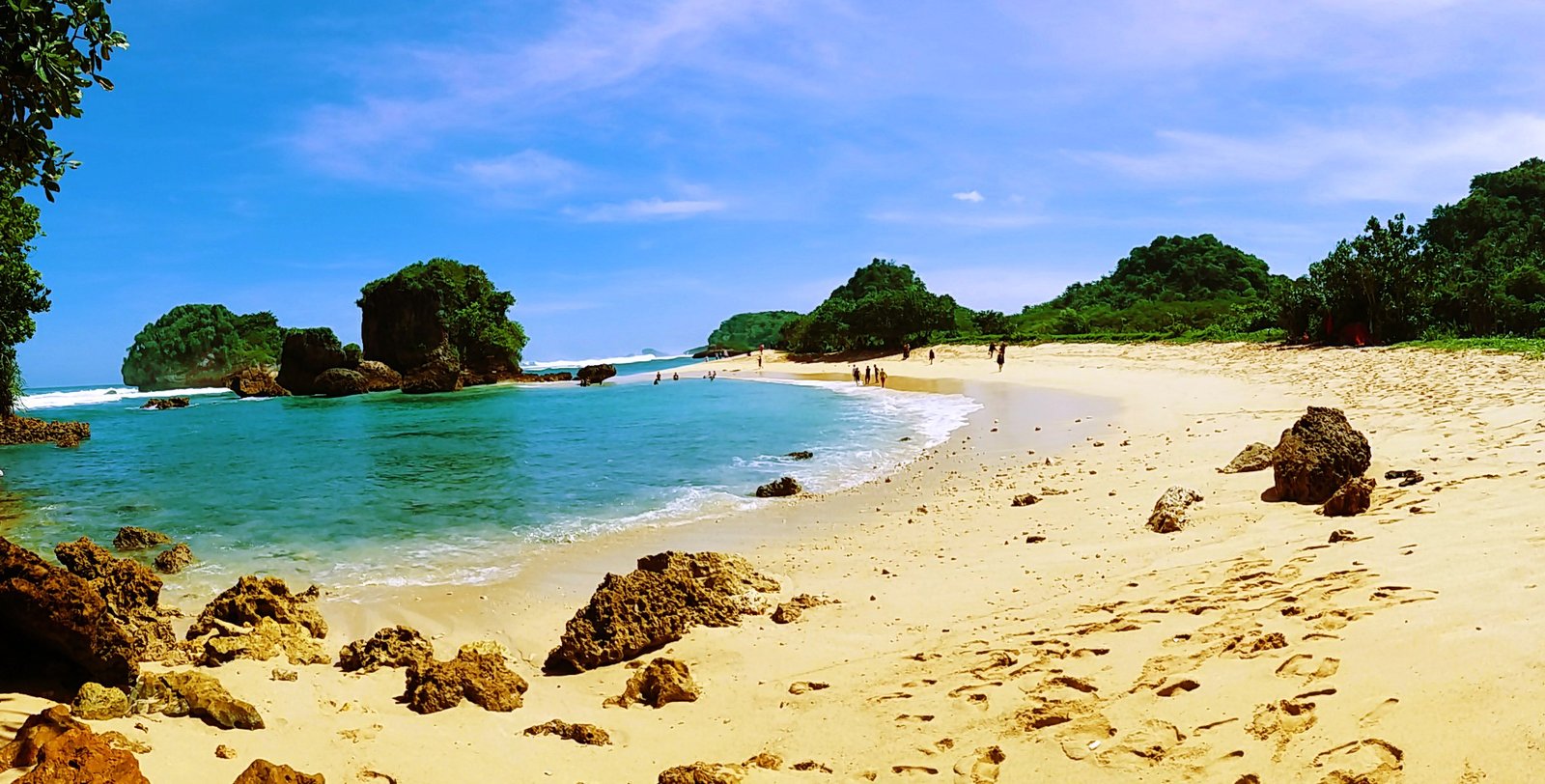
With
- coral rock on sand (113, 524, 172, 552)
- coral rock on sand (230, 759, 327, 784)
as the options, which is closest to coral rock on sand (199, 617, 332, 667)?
coral rock on sand (230, 759, 327, 784)

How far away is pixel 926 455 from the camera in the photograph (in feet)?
61.5

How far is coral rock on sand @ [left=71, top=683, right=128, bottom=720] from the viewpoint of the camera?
4.62 metres

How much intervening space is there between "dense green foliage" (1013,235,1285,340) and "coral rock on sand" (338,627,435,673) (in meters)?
60.5

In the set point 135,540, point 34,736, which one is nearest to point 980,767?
point 34,736

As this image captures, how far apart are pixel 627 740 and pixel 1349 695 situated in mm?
4205

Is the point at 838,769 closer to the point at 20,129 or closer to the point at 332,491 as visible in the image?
the point at 20,129

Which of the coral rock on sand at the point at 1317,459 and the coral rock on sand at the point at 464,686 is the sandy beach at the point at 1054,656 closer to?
the coral rock on sand at the point at 464,686

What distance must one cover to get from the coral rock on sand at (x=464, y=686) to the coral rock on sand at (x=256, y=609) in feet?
8.21

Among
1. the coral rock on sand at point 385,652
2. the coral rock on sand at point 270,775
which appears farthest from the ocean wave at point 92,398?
the coral rock on sand at point 270,775

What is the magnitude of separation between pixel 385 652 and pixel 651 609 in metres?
2.41

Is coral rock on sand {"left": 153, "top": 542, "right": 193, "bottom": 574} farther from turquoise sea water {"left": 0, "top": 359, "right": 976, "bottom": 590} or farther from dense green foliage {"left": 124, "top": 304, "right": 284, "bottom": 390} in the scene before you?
dense green foliage {"left": 124, "top": 304, "right": 284, "bottom": 390}

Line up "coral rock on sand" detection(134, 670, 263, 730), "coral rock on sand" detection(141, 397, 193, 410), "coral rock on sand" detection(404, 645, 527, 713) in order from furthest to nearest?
1. "coral rock on sand" detection(141, 397, 193, 410)
2. "coral rock on sand" detection(404, 645, 527, 713)
3. "coral rock on sand" detection(134, 670, 263, 730)

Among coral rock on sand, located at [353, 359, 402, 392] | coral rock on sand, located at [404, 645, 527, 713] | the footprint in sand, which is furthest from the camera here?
coral rock on sand, located at [353, 359, 402, 392]

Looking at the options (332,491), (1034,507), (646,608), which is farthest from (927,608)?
(332,491)
